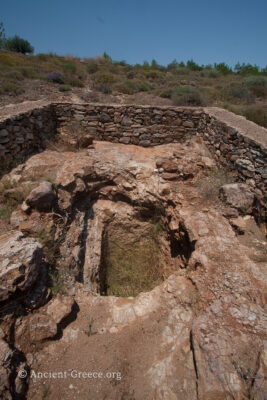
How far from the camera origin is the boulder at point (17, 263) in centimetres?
183

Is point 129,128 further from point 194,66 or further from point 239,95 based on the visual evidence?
point 194,66

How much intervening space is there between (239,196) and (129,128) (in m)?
3.30

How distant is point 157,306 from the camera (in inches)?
92.7

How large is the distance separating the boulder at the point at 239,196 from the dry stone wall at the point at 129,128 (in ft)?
0.90

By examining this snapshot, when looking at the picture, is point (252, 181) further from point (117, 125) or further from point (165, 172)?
point (117, 125)

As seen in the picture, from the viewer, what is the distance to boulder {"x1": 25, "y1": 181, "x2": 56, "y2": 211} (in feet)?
9.32

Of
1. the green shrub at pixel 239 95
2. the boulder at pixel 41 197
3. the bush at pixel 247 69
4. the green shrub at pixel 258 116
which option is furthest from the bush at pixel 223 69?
the boulder at pixel 41 197

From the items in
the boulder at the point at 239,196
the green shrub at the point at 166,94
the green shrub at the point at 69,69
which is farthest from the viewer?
the green shrub at the point at 69,69

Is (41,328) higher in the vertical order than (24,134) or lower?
lower

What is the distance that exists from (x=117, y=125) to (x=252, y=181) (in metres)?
3.51

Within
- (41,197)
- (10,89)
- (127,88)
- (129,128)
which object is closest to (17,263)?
(41,197)

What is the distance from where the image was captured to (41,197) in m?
2.89

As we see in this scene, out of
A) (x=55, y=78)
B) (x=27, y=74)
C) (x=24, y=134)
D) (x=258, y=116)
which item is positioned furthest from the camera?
(x=27, y=74)

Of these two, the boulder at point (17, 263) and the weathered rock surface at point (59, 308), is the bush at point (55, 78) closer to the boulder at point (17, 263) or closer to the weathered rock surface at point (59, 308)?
the boulder at point (17, 263)
